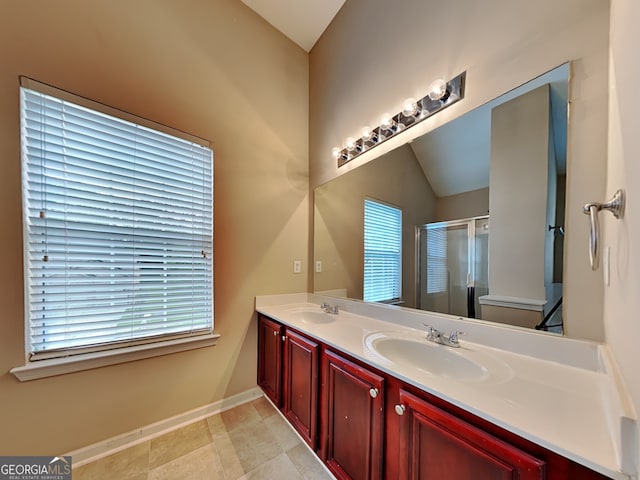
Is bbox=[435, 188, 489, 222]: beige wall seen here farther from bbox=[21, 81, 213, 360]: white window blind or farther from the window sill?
the window sill

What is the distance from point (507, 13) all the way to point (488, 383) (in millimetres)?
1478

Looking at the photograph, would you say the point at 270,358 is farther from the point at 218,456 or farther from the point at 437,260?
the point at 437,260

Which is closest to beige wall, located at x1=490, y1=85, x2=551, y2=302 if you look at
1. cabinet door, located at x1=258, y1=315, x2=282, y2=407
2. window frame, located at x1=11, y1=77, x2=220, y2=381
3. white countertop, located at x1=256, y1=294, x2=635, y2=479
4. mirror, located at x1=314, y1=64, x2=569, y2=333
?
mirror, located at x1=314, y1=64, x2=569, y2=333

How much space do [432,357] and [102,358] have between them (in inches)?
71.4

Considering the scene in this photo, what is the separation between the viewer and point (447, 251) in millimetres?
1320

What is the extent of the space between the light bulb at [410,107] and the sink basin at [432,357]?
4.13ft

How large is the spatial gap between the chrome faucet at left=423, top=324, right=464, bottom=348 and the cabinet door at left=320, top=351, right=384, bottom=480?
0.39 m

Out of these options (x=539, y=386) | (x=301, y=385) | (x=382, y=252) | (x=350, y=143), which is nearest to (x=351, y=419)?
(x=301, y=385)

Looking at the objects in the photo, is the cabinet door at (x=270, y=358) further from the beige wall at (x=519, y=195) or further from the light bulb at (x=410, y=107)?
the light bulb at (x=410, y=107)

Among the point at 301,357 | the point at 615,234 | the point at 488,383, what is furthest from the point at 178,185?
the point at 615,234

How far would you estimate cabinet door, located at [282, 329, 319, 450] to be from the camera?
1.33 meters

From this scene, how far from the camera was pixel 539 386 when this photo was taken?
0.75m

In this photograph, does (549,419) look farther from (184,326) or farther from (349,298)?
(184,326)

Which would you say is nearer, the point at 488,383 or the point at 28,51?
the point at 488,383
